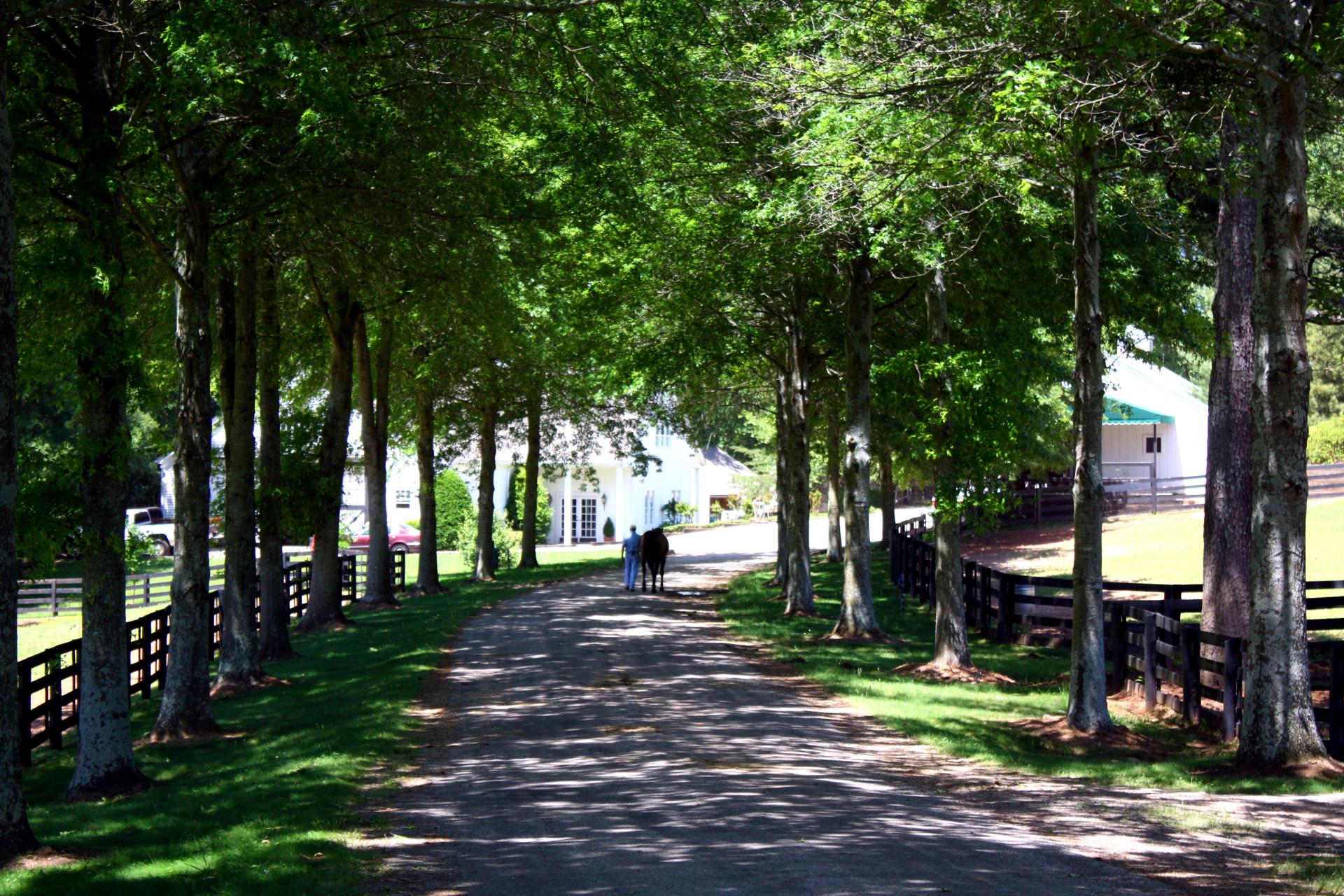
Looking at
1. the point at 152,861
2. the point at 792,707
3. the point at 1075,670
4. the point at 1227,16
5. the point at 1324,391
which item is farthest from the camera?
the point at 1324,391

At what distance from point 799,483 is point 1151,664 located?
42.5 feet

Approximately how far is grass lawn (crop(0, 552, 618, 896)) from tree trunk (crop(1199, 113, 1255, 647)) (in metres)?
10.2

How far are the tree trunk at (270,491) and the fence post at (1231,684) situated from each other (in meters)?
14.8

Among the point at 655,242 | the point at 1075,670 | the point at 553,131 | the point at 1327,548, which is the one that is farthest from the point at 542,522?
the point at 1075,670

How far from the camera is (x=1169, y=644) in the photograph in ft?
47.8

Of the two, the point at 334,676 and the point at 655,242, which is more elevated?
the point at 655,242

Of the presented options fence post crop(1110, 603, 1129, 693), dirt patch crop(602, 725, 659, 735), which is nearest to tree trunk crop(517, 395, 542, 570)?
fence post crop(1110, 603, 1129, 693)

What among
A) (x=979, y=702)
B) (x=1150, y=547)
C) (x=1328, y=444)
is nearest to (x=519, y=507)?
(x=1150, y=547)

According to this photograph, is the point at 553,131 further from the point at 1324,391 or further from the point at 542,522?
the point at 1324,391

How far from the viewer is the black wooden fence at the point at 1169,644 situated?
41.0ft

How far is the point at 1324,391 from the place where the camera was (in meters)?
69.0

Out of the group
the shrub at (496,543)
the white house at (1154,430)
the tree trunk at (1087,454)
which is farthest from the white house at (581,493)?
the tree trunk at (1087,454)

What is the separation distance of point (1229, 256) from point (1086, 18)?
5.26 metres

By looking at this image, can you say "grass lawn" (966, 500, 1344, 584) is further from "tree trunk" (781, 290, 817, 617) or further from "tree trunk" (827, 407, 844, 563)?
"tree trunk" (781, 290, 817, 617)
